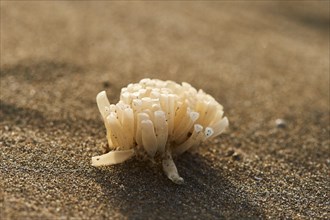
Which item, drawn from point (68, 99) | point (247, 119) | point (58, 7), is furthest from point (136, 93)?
point (58, 7)

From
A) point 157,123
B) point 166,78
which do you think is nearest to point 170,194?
point 157,123

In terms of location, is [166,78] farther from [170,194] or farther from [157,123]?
[170,194]

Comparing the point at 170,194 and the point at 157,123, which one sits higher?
the point at 157,123

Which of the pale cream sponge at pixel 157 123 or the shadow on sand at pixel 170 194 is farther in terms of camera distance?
the pale cream sponge at pixel 157 123

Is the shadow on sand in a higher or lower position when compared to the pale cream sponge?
lower

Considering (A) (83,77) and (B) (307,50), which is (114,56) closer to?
(A) (83,77)
